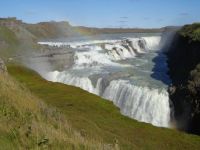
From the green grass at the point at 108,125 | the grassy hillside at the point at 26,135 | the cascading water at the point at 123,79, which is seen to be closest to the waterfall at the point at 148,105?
the cascading water at the point at 123,79

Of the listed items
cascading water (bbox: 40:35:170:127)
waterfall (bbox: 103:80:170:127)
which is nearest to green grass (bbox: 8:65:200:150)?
waterfall (bbox: 103:80:170:127)

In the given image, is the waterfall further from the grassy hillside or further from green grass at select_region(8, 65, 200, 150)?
the grassy hillside

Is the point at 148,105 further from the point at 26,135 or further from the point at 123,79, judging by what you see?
the point at 26,135

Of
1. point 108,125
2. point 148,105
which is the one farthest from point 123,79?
point 108,125

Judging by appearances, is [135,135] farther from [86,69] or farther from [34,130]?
[86,69]

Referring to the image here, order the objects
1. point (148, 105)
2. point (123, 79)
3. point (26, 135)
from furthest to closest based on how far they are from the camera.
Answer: point (123, 79)
point (148, 105)
point (26, 135)

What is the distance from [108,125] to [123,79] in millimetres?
30730

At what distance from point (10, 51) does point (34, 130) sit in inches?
2803

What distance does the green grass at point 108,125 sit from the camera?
65.0 ft

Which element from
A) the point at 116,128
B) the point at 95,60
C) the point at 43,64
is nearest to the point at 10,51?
the point at 43,64

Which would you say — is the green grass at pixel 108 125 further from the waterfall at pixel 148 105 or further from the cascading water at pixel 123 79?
the cascading water at pixel 123 79

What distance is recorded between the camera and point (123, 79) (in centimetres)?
5484

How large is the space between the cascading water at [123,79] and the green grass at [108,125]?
10679 mm

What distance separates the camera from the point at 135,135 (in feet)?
76.4
